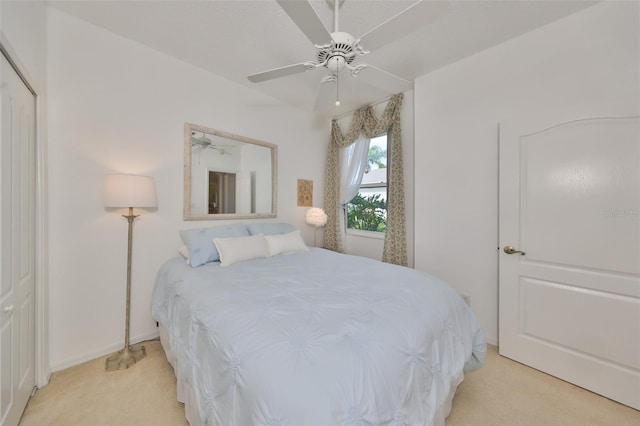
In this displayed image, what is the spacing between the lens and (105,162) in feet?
6.96

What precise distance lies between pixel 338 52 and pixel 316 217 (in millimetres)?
2366

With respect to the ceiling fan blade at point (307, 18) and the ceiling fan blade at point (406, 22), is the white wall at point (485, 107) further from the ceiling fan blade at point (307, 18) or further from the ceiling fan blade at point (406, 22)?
the ceiling fan blade at point (307, 18)

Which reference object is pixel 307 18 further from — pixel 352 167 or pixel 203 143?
pixel 352 167

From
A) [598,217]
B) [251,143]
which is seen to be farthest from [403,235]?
[251,143]

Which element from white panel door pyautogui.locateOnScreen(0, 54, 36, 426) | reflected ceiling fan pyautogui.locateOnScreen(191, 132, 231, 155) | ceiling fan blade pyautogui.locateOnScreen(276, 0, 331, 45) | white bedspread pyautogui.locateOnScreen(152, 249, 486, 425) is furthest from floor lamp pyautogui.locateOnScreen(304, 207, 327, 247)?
white panel door pyautogui.locateOnScreen(0, 54, 36, 426)

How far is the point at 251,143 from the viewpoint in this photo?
308cm

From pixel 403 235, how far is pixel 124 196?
2814mm

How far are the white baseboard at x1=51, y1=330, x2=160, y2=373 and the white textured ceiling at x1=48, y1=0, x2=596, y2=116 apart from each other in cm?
275

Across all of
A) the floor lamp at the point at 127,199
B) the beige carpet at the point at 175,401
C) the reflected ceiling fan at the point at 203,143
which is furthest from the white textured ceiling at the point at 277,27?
the beige carpet at the point at 175,401

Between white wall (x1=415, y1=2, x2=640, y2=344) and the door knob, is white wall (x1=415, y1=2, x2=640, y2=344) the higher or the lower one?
the higher one

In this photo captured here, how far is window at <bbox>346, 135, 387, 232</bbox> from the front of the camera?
3.46m

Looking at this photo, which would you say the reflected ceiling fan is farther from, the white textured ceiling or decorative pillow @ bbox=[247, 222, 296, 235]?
decorative pillow @ bbox=[247, 222, 296, 235]

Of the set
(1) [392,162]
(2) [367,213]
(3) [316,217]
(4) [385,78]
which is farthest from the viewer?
(2) [367,213]

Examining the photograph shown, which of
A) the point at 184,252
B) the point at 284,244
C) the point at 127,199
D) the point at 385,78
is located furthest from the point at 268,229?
the point at 385,78
